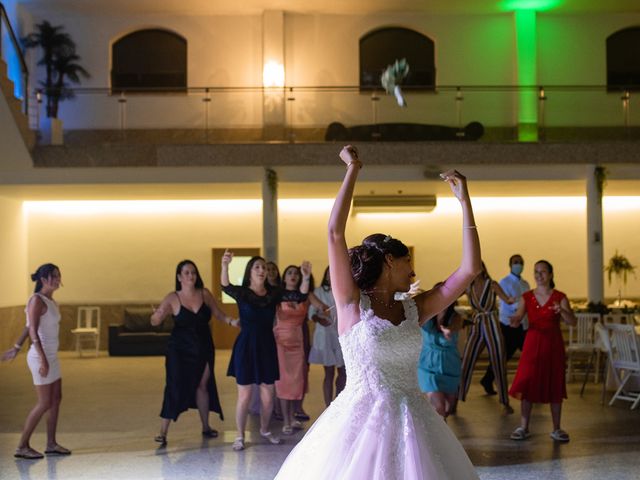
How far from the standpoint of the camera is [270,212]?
15.0 m

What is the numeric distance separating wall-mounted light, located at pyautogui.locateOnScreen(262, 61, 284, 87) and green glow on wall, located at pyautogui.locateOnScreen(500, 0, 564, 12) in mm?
4686

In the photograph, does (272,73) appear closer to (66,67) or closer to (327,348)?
(66,67)

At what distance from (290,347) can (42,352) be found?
2.38 meters

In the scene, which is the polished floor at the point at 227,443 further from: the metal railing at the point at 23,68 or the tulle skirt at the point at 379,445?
the metal railing at the point at 23,68

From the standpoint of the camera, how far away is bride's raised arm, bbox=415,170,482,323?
3326 mm

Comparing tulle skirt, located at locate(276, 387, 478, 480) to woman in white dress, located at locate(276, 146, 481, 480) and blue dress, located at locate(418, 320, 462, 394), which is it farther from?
blue dress, located at locate(418, 320, 462, 394)

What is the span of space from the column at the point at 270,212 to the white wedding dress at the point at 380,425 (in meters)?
11.4

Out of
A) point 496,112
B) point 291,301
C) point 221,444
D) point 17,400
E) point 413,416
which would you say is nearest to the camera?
point 413,416

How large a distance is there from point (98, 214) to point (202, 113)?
363 cm

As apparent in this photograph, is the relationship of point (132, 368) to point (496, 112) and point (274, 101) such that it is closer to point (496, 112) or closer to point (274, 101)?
point (274, 101)

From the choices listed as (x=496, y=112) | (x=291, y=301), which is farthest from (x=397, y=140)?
(x=291, y=301)

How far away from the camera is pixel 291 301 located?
8.45 m

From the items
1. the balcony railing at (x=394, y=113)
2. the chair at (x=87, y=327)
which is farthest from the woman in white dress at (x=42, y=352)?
the chair at (x=87, y=327)

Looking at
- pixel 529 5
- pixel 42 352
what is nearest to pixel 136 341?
pixel 42 352
